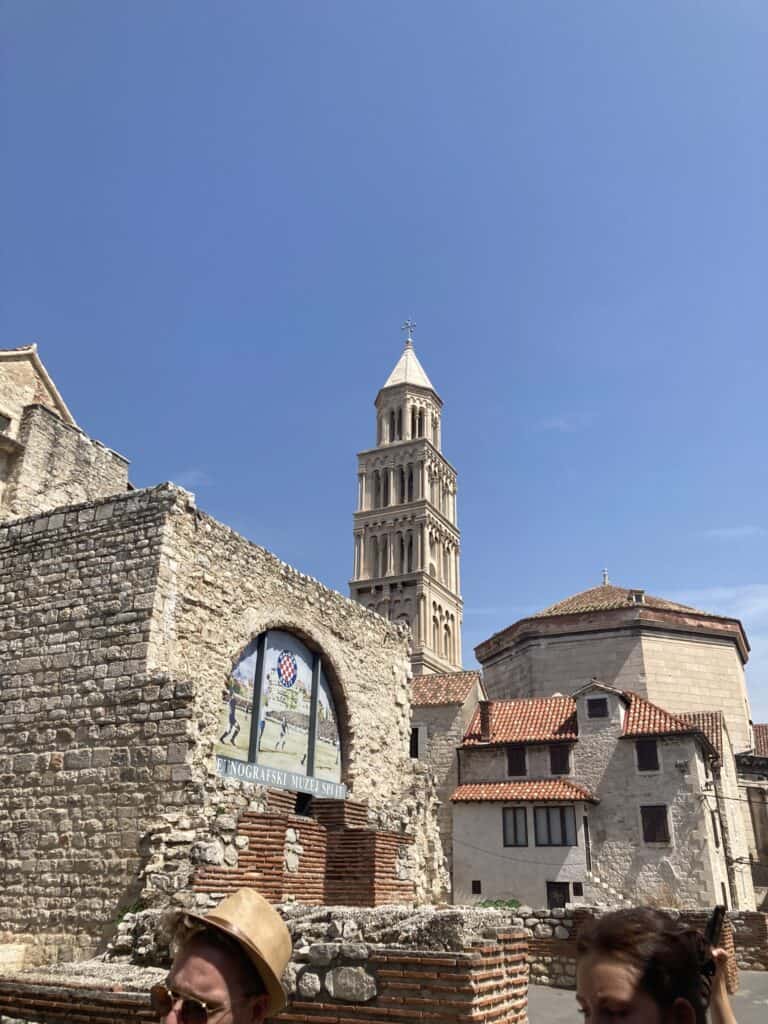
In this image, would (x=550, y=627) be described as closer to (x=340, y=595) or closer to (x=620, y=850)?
(x=620, y=850)

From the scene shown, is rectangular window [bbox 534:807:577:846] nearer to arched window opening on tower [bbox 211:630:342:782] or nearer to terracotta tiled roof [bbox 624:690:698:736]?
terracotta tiled roof [bbox 624:690:698:736]

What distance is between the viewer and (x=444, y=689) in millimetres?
30703

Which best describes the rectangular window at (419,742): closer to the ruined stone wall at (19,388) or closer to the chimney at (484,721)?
the chimney at (484,721)

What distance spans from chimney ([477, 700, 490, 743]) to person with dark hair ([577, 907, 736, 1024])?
26.6 m

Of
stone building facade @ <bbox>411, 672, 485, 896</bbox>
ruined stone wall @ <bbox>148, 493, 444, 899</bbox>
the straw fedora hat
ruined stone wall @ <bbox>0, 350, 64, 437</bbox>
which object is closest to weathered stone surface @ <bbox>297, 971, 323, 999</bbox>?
the straw fedora hat

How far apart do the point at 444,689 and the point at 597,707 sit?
6.20m

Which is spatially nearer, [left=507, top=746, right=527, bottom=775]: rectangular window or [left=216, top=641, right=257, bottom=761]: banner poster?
[left=216, top=641, right=257, bottom=761]: banner poster

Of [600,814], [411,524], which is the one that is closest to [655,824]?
[600,814]

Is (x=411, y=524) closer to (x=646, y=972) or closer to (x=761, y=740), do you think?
(x=761, y=740)

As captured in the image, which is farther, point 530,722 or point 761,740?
point 761,740

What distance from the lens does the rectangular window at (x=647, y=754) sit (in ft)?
82.9

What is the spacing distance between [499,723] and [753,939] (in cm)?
1430

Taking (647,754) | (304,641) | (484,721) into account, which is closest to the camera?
(304,641)

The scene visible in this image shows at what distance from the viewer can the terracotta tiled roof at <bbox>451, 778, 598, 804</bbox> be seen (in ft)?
81.8
